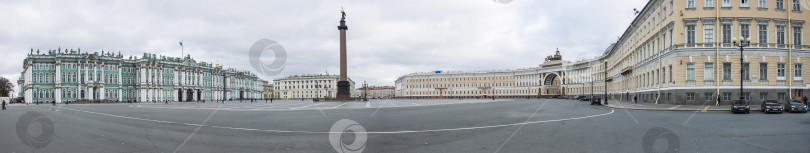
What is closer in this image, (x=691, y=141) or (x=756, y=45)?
(x=691, y=141)

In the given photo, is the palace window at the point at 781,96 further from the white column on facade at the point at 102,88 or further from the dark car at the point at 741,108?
the white column on facade at the point at 102,88

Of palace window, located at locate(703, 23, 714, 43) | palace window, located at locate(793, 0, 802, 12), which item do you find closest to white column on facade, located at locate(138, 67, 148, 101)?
palace window, located at locate(703, 23, 714, 43)

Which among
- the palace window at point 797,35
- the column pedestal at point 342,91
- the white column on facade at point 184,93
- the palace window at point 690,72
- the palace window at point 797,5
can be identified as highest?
the palace window at point 797,5

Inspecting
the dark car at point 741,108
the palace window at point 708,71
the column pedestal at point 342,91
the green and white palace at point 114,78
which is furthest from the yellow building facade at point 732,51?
the green and white palace at point 114,78

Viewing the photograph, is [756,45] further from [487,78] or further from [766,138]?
[487,78]

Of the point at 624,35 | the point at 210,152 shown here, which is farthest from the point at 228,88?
the point at 210,152

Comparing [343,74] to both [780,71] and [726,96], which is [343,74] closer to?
[726,96]

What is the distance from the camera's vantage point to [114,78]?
95.9 m

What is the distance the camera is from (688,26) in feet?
110

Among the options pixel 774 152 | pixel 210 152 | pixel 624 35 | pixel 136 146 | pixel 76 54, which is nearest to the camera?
pixel 774 152

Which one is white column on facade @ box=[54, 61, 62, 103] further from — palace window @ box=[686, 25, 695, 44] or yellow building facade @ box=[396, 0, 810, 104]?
palace window @ box=[686, 25, 695, 44]

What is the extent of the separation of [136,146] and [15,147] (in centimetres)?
309

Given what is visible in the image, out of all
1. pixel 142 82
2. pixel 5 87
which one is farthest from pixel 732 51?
pixel 5 87

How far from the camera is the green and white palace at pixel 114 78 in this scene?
87188 mm
